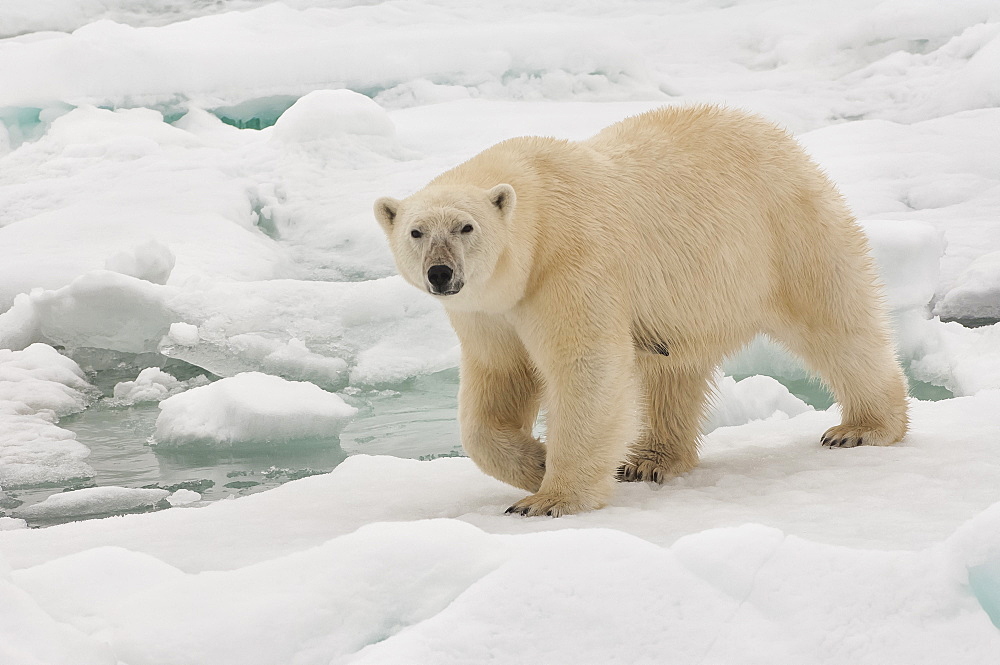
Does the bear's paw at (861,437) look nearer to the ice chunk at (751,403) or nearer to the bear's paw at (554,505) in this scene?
the bear's paw at (554,505)

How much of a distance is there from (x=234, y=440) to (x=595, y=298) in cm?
348

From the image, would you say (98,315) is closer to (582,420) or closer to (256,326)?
(256,326)

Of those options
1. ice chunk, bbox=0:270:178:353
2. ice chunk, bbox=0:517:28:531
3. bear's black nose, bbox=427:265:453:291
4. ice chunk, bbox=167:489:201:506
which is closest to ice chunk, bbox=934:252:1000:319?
ice chunk, bbox=167:489:201:506

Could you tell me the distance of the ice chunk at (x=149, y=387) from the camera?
23.1 ft

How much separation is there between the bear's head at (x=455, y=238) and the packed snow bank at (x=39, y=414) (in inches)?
132

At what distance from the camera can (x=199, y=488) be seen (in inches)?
215

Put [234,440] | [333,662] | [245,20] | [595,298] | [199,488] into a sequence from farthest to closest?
[245,20]
[234,440]
[199,488]
[595,298]
[333,662]

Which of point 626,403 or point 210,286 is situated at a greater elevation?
point 626,403

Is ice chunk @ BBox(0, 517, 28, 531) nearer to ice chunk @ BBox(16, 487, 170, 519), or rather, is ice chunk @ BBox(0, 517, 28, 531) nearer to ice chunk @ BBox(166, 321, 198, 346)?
ice chunk @ BBox(16, 487, 170, 519)

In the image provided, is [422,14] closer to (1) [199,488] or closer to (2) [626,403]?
(1) [199,488]

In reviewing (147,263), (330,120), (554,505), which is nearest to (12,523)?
(554,505)

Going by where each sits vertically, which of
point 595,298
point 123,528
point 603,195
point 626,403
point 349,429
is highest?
point 603,195

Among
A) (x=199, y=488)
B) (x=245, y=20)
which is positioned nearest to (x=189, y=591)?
A: (x=199, y=488)

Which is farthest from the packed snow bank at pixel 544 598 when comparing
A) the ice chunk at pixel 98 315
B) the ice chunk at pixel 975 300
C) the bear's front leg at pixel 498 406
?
the ice chunk at pixel 975 300
